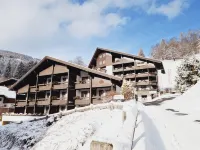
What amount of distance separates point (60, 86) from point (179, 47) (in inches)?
2775

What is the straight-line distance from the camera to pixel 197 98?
19.0m

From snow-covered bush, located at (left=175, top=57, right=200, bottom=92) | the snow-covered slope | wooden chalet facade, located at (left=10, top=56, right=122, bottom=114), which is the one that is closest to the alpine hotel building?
wooden chalet facade, located at (left=10, top=56, right=122, bottom=114)

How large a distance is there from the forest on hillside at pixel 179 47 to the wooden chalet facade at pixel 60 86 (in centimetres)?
6024

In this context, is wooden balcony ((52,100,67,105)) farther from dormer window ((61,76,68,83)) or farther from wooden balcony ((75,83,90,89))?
dormer window ((61,76,68,83))

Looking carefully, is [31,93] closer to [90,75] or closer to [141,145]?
[90,75]

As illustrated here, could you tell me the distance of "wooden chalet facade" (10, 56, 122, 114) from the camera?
27073 mm

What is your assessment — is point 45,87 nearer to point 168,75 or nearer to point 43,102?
point 43,102

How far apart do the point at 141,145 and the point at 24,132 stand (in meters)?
13.9

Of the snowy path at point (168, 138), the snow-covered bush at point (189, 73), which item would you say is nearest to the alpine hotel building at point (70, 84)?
the snow-covered bush at point (189, 73)

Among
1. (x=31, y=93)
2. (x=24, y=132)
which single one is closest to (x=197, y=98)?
(x=24, y=132)

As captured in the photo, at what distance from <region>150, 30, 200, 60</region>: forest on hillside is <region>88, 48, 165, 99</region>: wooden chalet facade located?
134 feet

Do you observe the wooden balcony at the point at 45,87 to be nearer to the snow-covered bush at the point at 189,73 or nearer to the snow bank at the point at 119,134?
the snow-covered bush at the point at 189,73

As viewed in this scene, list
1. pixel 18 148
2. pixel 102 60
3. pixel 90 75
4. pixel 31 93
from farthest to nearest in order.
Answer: pixel 102 60, pixel 31 93, pixel 90 75, pixel 18 148

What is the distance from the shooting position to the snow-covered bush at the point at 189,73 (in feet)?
87.8
